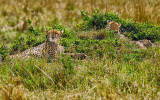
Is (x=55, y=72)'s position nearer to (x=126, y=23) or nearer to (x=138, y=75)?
(x=138, y=75)

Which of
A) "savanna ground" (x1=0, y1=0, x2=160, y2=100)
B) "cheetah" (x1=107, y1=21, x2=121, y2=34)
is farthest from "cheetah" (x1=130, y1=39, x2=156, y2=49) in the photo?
"cheetah" (x1=107, y1=21, x2=121, y2=34)

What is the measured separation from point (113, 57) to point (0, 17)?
76.2 inches

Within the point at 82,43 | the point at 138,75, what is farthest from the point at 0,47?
the point at 138,75

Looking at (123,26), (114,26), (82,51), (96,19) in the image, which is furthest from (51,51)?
(123,26)

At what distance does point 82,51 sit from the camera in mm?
4398

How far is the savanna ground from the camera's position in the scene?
8.90ft

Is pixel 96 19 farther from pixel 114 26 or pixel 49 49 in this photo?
pixel 49 49

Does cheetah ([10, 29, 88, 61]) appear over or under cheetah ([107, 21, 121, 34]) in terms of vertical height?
under

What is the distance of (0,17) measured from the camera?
433 cm

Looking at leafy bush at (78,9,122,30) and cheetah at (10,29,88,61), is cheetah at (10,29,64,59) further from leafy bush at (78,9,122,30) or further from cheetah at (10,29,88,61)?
leafy bush at (78,9,122,30)

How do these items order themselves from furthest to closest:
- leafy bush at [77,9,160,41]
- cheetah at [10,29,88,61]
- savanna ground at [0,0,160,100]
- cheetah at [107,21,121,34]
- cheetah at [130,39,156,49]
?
1. leafy bush at [77,9,160,41]
2. cheetah at [107,21,121,34]
3. cheetah at [130,39,156,49]
4. cheetah at [10,29,88,61]
5. savanna ground at [0,0,160,100]

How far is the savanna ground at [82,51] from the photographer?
2714 mm

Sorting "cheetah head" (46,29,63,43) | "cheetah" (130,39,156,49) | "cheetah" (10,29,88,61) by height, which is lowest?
"cheetah" (130,39,156,49)

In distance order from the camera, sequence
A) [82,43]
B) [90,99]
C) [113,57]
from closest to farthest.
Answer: [90,99]
[113,57]
[82,43]
